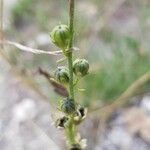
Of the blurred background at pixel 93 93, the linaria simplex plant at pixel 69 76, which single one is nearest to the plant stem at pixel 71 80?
the linaria simplex plant at pixel 69 76

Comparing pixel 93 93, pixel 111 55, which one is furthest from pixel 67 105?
Result: pixel 111 55

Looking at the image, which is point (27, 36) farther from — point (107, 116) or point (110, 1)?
point (107, 116)

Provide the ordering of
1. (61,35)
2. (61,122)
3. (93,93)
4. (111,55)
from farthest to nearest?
(111,55) → (93,93) → (61,122) → (61,35)

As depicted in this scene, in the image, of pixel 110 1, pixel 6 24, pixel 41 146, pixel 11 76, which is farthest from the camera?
pixel 110 1

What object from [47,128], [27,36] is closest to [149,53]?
[47,128]

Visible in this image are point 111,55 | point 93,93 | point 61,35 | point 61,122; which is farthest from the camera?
point 111,55

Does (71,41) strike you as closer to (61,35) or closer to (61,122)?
(61,35)

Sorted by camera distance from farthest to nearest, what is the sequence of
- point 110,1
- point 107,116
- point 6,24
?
point 110,1 < point 6,24 < point 107,116

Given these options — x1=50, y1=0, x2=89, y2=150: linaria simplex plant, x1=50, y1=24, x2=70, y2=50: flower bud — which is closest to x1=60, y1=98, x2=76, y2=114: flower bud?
x1=50, y1=0, x2=89, y2=150: linaria simplex plant
